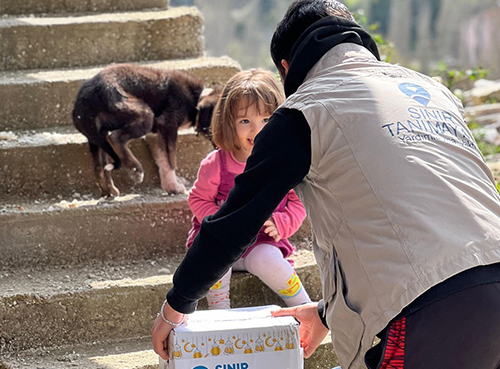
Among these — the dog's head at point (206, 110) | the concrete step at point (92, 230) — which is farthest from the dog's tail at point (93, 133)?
the dog's head at point (206, 110)

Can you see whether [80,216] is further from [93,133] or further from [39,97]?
[39,97]

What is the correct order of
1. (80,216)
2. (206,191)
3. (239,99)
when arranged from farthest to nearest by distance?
(80,216) → (206,191) → (239,99)

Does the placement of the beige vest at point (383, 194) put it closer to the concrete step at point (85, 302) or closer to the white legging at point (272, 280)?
the white legging at point (272, 280)

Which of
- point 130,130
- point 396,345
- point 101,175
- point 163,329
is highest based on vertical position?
point 396,345

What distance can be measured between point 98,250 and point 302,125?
1.94m

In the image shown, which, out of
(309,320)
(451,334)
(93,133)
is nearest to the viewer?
(451,334)

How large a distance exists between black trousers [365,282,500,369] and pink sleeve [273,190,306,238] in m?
1.34

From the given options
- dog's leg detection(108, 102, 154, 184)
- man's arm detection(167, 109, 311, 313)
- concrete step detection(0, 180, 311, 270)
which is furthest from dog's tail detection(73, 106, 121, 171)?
man's arm detection(167, 109, 311, 313)

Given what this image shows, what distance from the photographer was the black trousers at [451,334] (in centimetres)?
156

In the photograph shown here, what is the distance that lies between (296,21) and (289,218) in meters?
1.24

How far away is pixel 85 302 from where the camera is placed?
116 inches

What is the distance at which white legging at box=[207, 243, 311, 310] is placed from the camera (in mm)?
2914

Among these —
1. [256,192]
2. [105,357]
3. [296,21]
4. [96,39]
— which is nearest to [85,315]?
[105,357]

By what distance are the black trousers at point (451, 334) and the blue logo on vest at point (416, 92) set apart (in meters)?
0.51
